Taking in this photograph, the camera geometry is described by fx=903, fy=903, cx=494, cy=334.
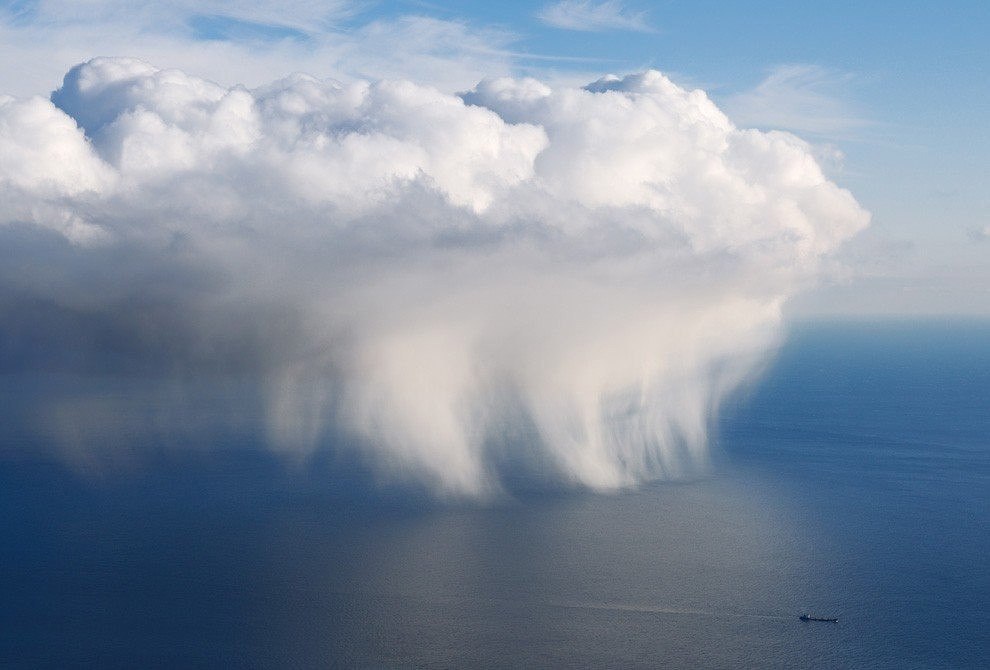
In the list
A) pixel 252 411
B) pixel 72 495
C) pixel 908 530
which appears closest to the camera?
pixel 908 530

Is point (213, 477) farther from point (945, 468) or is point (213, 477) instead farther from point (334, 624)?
point (945, 468)

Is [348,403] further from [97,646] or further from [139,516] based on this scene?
[97,646]

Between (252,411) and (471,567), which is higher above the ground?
(252,411)

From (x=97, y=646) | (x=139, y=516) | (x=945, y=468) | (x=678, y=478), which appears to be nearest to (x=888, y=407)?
(x=945, y=468)

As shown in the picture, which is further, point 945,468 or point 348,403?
point 348,403

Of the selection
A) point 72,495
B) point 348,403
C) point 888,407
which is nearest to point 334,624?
point 72,495

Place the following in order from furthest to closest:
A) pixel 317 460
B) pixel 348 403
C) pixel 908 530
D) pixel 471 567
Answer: pixel 348 403 → pixel 317 460 → pixel 908 530 → pixel 471 567
